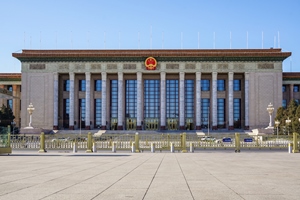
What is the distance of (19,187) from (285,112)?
64.0 metres

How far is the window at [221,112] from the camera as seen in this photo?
3287 inches

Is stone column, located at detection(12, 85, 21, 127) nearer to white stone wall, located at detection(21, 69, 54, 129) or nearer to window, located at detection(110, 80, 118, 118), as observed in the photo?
white stone wall, located at detection(21, 69, 54, 129)

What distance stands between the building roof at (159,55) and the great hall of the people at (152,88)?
0.19m

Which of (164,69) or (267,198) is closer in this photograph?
(267,198)

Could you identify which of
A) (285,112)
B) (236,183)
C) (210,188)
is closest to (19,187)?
(210,188)

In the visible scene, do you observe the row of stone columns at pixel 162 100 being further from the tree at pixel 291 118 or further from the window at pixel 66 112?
the tree at pixel 291 118

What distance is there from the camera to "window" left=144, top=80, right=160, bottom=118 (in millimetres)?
85312

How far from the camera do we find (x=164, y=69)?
80.6 meters

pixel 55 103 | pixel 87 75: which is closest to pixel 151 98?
pixel 87 75

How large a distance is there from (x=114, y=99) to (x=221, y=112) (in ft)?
74.6

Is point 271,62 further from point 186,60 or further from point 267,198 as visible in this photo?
point 267,198

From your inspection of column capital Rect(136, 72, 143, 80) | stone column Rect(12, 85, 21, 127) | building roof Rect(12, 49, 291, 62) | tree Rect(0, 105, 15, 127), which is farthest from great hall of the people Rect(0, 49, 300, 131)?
stone column Rect(12, 85, 21, 127)

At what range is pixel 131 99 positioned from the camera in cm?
8512

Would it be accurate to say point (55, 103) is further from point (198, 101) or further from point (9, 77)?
point (198, 101)
